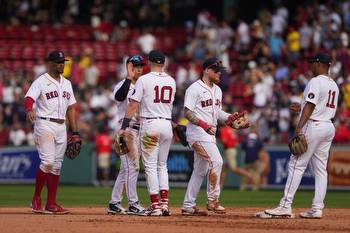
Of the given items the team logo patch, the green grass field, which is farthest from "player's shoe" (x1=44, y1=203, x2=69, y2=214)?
the team logo patch

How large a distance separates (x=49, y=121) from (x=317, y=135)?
3.89 metres

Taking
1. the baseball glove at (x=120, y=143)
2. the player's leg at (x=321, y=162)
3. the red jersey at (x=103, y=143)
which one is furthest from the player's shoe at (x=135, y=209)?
the red jersey at (x=103, y=143)

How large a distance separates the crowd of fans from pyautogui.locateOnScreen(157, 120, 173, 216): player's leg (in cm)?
1187

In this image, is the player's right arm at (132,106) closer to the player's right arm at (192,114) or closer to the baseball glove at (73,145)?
the player's right arm at (192,114)

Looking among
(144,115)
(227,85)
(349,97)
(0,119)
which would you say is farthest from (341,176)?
(144,115)

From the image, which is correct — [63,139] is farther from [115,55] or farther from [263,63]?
[115,55]

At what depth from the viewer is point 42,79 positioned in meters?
14.7

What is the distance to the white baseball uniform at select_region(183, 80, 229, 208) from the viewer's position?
14539 millimetres

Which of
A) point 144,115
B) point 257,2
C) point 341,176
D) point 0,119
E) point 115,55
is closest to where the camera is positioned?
point 144,115

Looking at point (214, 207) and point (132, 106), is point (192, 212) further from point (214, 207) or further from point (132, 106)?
point (132, 106)

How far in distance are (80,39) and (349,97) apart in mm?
10808

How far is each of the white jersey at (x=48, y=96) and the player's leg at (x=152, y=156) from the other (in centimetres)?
140

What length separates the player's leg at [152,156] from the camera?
14172 mm

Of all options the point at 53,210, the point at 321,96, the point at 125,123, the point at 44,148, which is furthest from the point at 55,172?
the point at 321,96
